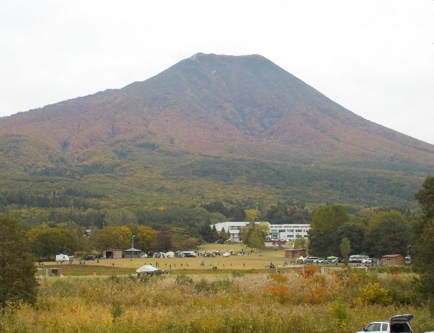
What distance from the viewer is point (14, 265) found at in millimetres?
20141

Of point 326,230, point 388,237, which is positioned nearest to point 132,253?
point 326,230

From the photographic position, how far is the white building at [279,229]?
95787 millimetres

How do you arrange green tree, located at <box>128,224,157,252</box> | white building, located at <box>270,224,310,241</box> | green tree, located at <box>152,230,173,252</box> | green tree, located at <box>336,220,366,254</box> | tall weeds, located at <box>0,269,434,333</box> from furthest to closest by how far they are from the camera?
white building, located at <box>270,224,310,241</box> < green tree, located at <box>152,230,173,252</box> < green tree, located at <box>128,224,157,252</box> < green tree, located at <box>336,220,366,254</box> < tall weeds, located at <box>0,269,434,333</box>

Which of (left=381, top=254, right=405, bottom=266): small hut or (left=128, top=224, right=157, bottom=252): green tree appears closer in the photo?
(left=381, top=254, right=405, bottom=266): small hut

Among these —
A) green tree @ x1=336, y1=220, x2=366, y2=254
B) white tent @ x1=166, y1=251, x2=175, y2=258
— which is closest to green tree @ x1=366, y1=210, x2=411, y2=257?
green tree @ x1=336, y1=220, x2=366, y2=254

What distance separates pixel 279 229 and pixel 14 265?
3169 inches

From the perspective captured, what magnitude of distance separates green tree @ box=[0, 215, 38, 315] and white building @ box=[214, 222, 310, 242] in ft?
245

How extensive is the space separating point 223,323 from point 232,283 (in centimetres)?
983

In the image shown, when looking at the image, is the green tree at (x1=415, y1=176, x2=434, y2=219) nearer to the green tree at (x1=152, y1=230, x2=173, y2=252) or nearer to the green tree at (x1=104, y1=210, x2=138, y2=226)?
the green tree at (x1=152, y1=230, x2=173, y2=252)

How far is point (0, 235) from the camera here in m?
20.4

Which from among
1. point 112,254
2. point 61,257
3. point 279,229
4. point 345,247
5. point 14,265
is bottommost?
point 279,229

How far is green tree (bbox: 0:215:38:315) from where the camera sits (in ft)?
66.3

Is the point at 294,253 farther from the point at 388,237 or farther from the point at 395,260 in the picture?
the point at 395,260

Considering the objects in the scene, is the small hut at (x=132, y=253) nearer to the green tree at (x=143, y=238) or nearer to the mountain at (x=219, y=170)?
the green tree at (x=143, y=238)
